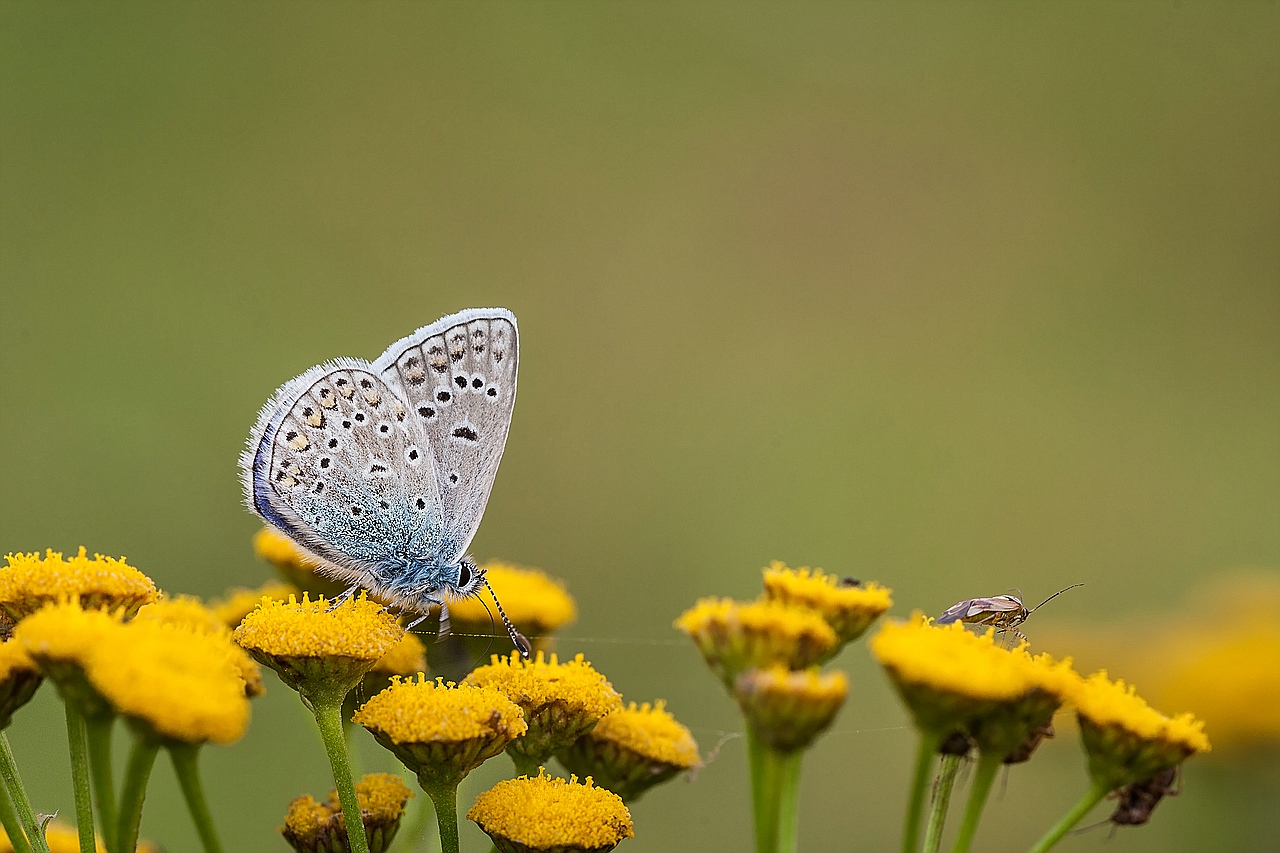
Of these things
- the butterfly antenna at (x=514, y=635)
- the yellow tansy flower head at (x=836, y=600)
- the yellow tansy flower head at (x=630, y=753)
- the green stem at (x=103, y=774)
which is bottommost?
the green stem at (x=103, y=774)

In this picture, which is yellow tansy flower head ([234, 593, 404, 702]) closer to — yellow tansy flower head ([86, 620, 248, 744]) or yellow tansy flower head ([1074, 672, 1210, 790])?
yellow tansy flower head ([86, 620, 248, 744])

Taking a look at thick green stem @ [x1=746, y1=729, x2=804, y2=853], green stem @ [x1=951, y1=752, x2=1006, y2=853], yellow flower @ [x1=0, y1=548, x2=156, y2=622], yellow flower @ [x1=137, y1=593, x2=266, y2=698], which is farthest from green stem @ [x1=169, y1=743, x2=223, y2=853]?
green stem @ [x1=951, y1=752, x2=1006, y2=853]

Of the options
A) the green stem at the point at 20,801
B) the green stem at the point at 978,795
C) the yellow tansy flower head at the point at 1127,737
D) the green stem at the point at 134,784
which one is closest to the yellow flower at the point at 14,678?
the green stem at the point at 20,801

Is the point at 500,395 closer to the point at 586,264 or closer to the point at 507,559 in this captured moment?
the point at 507,559

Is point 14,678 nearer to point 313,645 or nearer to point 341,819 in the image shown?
point 313,645

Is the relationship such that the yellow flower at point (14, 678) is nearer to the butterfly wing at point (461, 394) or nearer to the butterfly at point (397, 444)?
the butterfly at point (397, 444)

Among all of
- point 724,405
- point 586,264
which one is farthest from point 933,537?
point 586,264

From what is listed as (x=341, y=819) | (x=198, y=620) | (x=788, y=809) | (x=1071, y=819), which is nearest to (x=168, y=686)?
(x=341, y=819)
